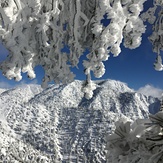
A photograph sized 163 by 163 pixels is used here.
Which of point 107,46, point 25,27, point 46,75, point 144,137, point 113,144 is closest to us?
point 144,137

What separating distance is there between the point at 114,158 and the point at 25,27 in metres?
1.85

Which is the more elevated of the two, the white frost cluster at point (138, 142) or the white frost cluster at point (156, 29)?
the white frost cluster at point (156, 29)

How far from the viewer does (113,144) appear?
2.45 m

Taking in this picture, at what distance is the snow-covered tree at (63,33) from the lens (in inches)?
116

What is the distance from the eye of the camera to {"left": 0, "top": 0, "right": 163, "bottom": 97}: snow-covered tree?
2.95 meters

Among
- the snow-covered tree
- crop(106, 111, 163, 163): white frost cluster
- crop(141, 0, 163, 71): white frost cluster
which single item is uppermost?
crop(141, 0, 163, 71): white frost cluster

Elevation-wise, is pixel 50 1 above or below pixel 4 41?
above

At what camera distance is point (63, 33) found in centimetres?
364

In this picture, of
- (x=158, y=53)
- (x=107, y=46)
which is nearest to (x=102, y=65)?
(x=107, y=46)

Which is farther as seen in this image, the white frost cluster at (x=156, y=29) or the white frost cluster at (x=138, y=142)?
the white frost cluster at (x=156, y=29)

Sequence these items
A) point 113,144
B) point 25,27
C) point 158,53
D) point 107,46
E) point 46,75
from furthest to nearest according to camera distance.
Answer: point 158,53 → point 46,75 → point 25,27 → point 107,46 → point 113,144

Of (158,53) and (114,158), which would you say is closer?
(114,158)

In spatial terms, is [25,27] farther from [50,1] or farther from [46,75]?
[46,75]

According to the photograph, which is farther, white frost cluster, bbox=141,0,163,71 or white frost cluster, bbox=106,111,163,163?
white frost cluster, bbox=141,0,163,71
